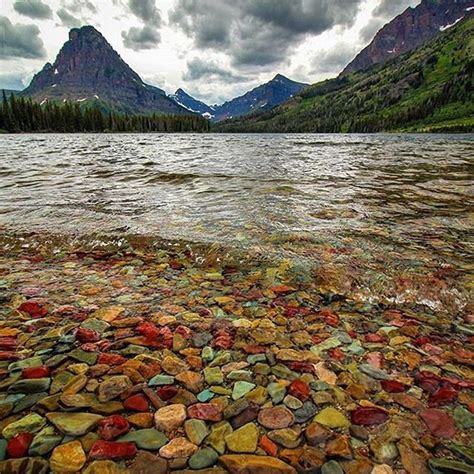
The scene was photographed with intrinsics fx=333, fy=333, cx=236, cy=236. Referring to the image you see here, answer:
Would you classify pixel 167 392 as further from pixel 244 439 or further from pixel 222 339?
pixel 222 339

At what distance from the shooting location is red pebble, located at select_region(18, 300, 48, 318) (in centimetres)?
485

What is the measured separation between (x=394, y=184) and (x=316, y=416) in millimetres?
15988

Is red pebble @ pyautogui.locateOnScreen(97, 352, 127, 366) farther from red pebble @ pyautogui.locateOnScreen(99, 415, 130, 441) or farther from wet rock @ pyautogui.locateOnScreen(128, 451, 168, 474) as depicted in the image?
wet rock @ pyautogui.locateOnScreen(128, 451, 168, 474)

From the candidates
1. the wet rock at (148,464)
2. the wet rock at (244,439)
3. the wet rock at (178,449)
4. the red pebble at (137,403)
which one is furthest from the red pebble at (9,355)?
the wet rock at (244,439)

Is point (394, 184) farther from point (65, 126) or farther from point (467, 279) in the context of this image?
point (65, 126)

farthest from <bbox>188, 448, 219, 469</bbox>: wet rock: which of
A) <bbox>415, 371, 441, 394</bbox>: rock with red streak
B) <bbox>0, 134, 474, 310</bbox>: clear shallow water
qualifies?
<bbox>0, 134, 474, 310</bbox>: clear shallow water

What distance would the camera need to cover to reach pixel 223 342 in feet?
14.0

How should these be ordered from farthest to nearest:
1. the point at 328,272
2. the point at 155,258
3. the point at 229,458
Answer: the point at 155,258, the point at 328,272, the point at 229,458

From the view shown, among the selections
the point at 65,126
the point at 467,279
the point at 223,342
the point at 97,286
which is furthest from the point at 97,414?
the point at 65,126

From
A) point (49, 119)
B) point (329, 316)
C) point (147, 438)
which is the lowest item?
point (329, 316)

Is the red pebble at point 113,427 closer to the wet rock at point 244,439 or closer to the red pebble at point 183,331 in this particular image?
the wet rock at point 244,439

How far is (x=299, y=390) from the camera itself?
3.38 metres

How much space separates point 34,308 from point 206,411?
3.44m

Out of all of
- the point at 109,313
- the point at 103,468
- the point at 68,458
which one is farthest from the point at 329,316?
the point at 68,458
